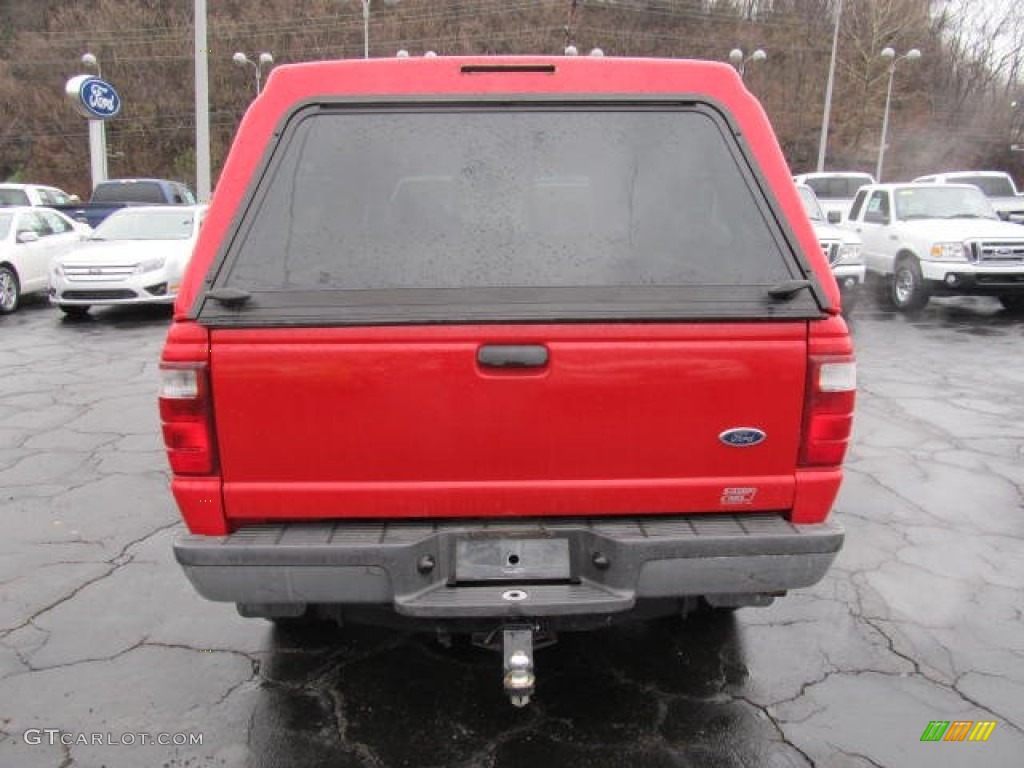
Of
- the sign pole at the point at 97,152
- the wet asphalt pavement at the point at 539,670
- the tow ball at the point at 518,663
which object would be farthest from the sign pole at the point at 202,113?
the tow ball at the point at 518,663

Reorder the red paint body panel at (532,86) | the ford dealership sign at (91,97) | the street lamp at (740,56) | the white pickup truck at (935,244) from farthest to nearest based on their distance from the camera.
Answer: the street lamp at (740,56) < the ford dealership sign at (91,97) < the white pickup truck at (935,244) < the red paint body panel at (532,86)

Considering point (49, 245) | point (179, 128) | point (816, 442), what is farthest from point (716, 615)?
point (179, 128)

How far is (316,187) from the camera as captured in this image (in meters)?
2.45

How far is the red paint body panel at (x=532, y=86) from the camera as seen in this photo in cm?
246

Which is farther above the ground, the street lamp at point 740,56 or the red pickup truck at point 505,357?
the street lamp at point 740,56

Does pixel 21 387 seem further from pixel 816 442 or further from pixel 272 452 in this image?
pixel 816 442

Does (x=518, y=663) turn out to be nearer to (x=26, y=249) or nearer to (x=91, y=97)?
(x=26, y=249)

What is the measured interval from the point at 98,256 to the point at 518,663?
10.4 metres

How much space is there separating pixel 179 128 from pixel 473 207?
2167 inches

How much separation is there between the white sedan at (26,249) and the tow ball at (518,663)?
38.2ft

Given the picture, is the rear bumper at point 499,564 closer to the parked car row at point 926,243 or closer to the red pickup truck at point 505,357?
the red pickup truck at point 505,357

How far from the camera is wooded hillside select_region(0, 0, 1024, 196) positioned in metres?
49.1

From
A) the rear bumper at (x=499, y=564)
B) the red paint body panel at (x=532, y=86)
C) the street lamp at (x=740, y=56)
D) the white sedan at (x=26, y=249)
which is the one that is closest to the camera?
the rear bumper at (x=499, y=564)

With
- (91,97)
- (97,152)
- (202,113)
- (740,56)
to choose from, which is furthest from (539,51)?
(202,113)
